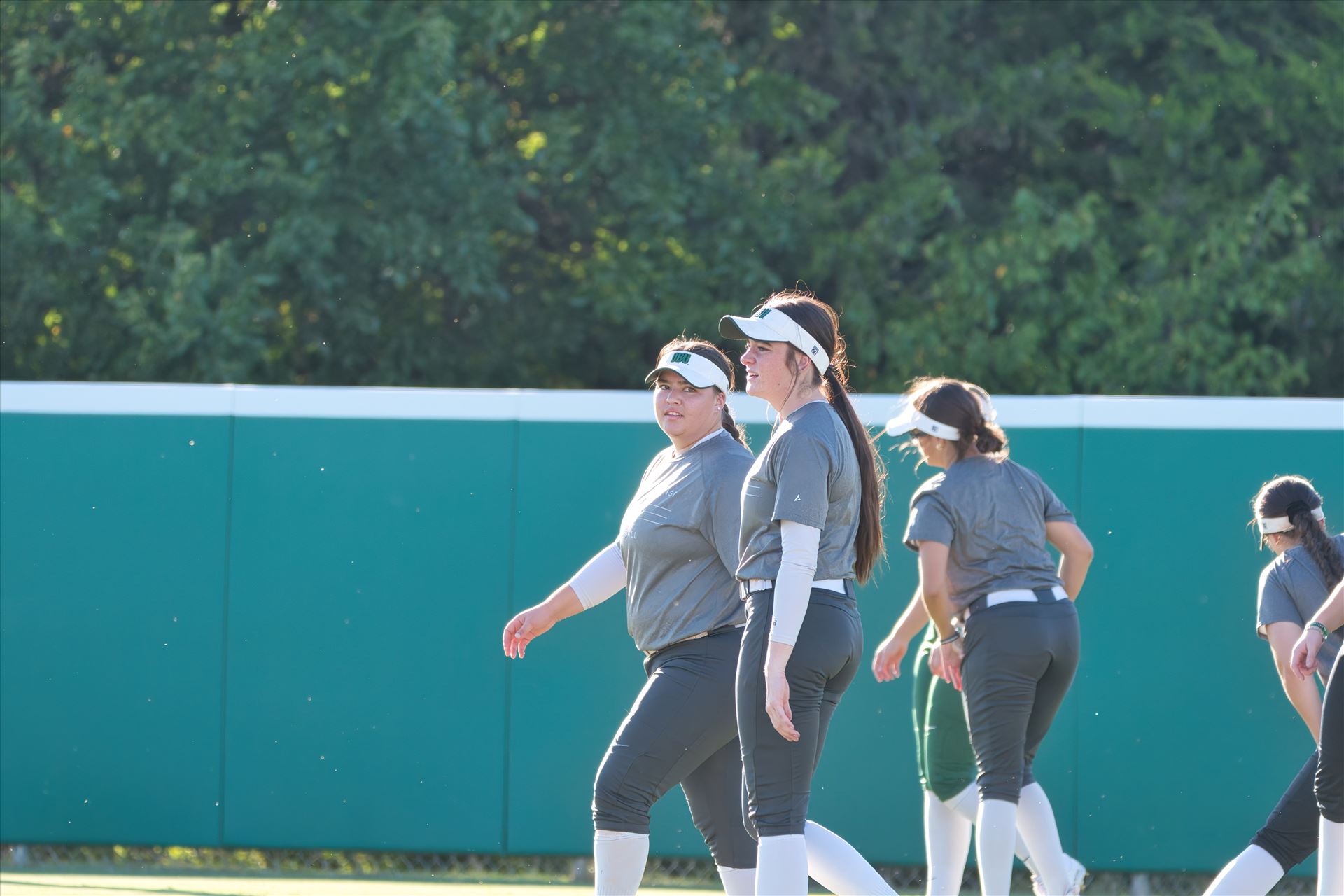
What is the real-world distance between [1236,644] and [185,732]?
449cm

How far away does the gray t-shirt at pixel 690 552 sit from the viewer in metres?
4.23

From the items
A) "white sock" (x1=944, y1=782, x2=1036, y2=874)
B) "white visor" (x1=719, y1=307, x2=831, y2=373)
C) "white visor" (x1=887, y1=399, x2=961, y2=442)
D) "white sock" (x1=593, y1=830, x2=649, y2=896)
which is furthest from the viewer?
"white sock" (x1=944, y1=782, x2=1036, y2=874)

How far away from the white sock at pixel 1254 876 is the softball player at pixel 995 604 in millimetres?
573

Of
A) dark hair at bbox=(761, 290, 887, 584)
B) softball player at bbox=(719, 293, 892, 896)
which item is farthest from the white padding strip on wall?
softball player at bbox=(719, 293, 892, 896)

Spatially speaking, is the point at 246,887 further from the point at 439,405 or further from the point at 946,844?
the point at 946,844

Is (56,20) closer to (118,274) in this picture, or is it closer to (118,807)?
(118,274)

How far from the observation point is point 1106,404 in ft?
22.2

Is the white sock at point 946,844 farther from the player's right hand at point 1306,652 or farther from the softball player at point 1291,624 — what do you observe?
the player's right hand at point 1306,652

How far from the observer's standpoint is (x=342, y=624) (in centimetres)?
688

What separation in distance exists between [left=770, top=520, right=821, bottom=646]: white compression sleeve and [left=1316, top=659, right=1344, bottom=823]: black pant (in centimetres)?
146

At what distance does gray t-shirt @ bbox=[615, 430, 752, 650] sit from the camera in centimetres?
423

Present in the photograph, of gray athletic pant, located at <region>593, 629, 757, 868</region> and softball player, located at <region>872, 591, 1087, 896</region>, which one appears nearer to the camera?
gray athletic pant, located at <region>593, 629, 757, 868</region>

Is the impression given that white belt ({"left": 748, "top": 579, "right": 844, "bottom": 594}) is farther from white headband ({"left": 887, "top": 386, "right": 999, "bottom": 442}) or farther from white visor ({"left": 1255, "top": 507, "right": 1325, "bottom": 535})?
white visor ({"left": 1255, "top": 507, "right": 1325, "bottom": 535})

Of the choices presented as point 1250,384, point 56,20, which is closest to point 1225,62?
point 1250,384
